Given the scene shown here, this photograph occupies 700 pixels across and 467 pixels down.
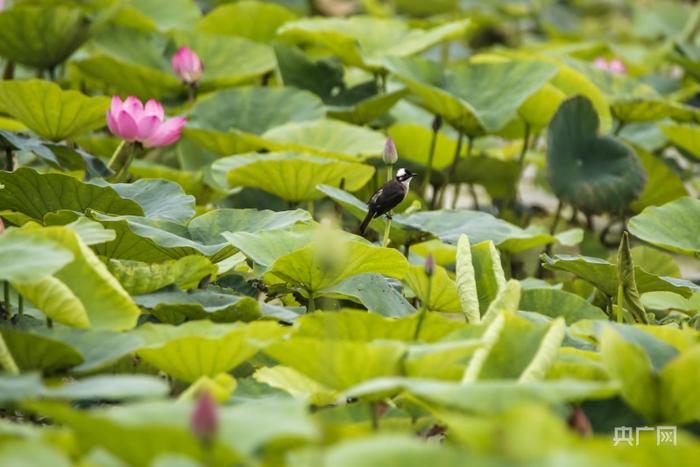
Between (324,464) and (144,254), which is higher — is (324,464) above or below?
above

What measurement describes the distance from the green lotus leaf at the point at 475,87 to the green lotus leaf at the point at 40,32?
737 mm

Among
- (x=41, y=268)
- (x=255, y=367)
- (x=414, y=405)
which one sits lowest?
(x=255, y=367)

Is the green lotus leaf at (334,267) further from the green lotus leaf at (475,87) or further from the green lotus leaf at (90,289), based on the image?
the green lotus leaf at (475,87)

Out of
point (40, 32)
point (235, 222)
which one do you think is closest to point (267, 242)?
point (235, 222)

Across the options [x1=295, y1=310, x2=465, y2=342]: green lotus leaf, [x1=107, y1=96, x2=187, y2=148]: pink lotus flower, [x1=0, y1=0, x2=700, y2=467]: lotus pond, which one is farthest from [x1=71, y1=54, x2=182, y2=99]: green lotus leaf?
[x1=295, y1=310, x2=465, y2=342]: green lotus leaf

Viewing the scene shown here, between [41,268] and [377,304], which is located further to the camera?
[377,304]

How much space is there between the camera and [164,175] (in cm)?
228

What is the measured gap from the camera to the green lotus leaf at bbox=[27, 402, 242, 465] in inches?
33.5

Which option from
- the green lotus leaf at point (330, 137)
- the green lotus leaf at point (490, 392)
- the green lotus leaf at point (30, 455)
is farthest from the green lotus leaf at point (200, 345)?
the green lotus leaf at point (330, 137)

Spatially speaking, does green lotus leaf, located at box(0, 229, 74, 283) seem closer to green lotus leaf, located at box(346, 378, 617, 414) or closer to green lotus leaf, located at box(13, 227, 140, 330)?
green lotus leaf, located at box(13, 227, 140, 330)

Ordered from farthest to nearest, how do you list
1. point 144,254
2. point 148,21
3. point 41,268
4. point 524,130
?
point 148,21
point 524,130
point 144,254
point 41,268

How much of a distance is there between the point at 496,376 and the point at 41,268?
48cm

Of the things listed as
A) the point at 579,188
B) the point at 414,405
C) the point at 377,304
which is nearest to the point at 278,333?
the point at 414,405

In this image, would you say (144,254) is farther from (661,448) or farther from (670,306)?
(661,448)
